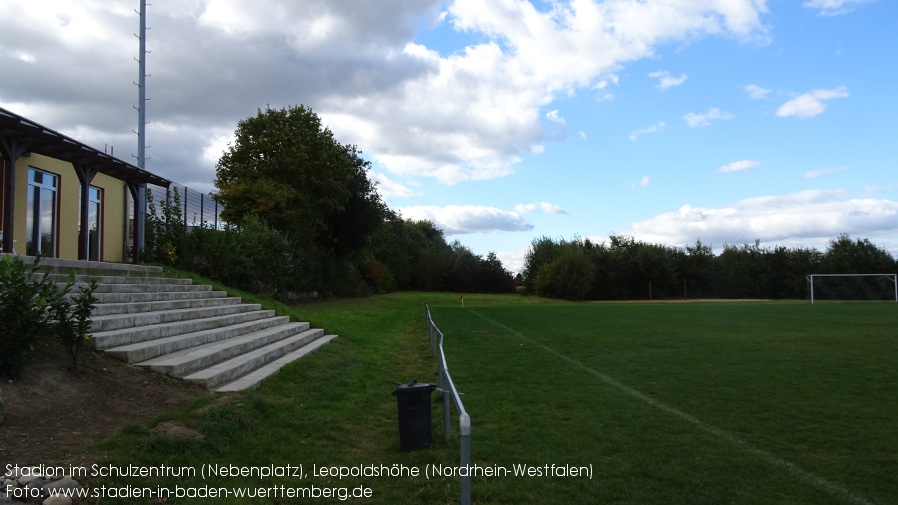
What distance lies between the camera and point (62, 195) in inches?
686

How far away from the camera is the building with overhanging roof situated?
540 inches

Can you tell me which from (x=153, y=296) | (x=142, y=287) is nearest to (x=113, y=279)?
(x=142, y=287)

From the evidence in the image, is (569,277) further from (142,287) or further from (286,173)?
(142,287)

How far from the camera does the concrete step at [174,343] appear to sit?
314 inches

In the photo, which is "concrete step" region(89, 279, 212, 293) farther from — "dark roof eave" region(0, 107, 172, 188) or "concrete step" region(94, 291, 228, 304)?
"dark roof eave" region(0, 107, 172, 188)

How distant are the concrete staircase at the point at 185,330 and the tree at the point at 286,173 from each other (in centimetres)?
1482

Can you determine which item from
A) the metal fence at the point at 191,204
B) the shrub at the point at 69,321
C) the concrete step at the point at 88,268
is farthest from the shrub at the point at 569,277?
the shrub at the point at 69,321

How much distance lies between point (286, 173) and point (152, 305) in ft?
74.9

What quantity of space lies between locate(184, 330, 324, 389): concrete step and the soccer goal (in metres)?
44.8

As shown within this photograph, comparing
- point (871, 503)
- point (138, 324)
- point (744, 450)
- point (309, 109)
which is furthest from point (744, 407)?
point (309, 109)

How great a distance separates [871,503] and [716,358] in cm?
916

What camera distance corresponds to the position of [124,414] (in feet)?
20.7

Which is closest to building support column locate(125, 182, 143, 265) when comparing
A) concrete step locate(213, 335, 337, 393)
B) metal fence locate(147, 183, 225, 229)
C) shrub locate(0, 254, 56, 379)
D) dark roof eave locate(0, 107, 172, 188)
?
dark roof eave locate(0, 107, 172, 188)

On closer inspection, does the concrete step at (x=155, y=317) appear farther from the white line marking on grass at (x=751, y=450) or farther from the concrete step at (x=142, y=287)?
the white line marking on grass at (x=751, y=450)
